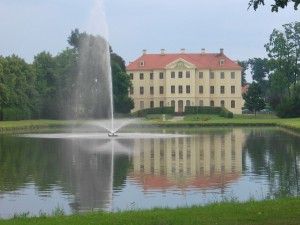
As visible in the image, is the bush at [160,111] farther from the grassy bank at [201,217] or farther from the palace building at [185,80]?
the grassy bank at [201,217]

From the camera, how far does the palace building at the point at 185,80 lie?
75.4 metres

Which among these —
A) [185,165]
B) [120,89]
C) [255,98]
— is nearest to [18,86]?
[120,89]

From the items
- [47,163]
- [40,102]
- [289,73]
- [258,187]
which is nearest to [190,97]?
[289,73]

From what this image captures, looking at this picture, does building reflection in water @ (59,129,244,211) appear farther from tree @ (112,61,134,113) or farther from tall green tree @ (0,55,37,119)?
tree @ (112,61,134,113)

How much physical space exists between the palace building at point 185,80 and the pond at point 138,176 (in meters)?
48.5

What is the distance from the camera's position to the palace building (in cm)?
7544

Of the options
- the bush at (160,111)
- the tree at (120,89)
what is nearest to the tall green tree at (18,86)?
the tree at (120,89)

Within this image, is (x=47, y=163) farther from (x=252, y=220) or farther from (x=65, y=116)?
(x=65, y=116)

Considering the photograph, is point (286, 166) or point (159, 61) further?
point (159, 61)

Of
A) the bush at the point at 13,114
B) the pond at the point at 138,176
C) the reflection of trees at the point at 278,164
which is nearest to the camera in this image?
the pond at the point at 138,176

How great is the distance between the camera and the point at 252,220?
851 centimetres

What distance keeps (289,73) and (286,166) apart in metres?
46.9

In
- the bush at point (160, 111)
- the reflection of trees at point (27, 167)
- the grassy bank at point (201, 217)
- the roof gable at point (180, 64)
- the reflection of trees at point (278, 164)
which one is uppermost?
the roof gable at point (180, 64)

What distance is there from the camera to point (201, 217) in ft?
28.9
